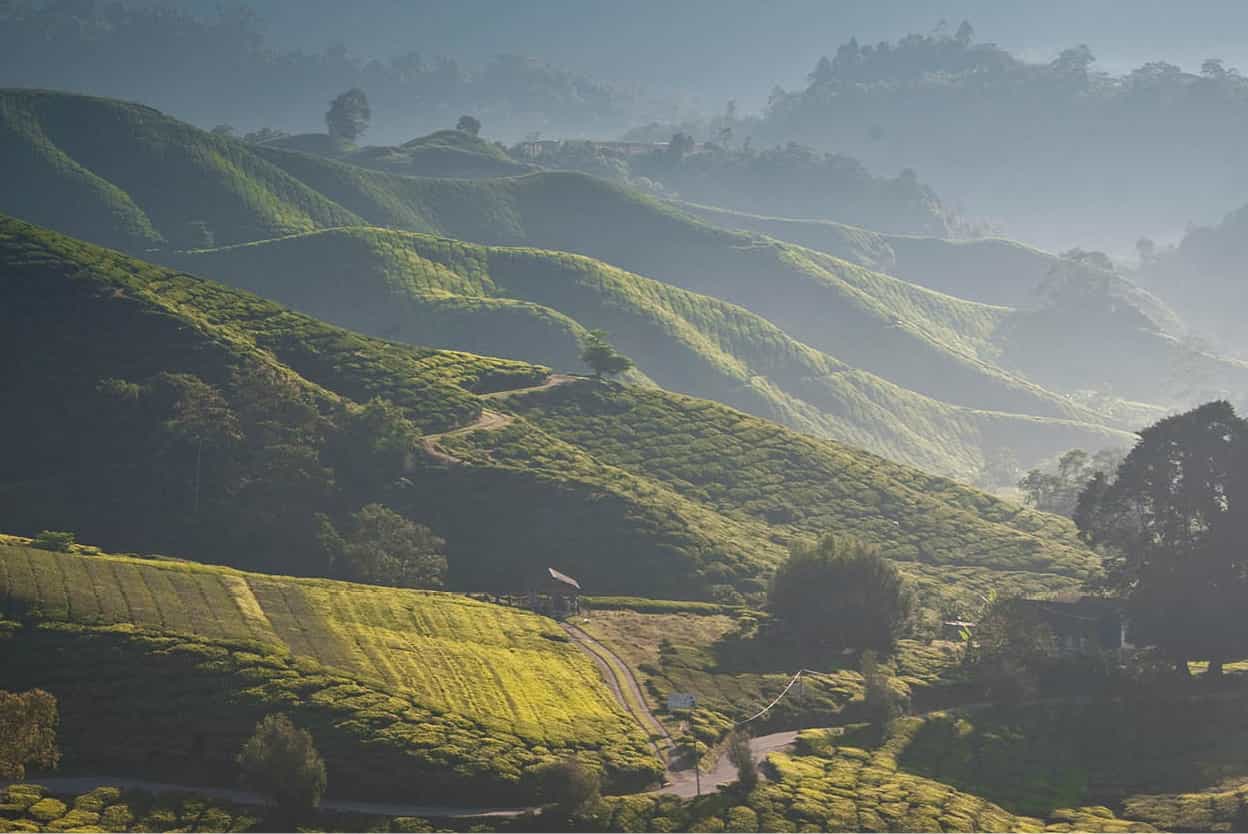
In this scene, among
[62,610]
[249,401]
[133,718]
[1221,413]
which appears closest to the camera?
[133,718]

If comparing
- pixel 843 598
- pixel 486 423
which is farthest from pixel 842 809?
pixel 486 423

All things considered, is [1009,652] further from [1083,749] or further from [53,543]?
[53,543]

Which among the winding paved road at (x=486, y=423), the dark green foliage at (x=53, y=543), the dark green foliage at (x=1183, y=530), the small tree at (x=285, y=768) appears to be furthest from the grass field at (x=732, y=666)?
the dark green foliage at (x=53, y=543)

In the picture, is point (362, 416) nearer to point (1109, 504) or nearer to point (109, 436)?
point (109, 436)

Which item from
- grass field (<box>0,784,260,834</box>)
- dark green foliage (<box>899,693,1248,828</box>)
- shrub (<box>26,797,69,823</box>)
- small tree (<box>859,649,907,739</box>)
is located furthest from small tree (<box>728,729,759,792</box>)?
shrub (<box>26,797,69,823</box>)

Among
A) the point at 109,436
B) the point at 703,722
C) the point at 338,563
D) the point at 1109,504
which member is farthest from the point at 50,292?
the point at 1109,504

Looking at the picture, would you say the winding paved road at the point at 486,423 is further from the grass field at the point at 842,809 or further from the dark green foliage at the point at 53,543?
the grass field at the point at 842,809

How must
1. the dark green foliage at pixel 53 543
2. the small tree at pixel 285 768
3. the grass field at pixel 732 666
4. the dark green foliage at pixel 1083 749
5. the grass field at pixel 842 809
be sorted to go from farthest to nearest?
the grass field at pixel 732 666, the dark green foliage at pixel 53 543, the dark green foliage at pixel 1083 749, the grass field at pixel 842 809, the small tree at pixel 285 768
